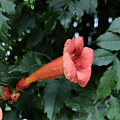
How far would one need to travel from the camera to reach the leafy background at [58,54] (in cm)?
138

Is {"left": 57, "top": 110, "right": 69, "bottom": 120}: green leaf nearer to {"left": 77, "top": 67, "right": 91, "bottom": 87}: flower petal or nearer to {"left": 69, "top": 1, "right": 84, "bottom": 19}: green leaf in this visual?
{"left": 77, "top": 67, "right": 91, "bottom": 87}: flower petal

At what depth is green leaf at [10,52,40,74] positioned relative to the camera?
1.30 metres

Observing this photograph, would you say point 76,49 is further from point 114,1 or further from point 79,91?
point 114,1

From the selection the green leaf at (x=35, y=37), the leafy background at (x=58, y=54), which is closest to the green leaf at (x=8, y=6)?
the leafy background at (x=58, y=54)

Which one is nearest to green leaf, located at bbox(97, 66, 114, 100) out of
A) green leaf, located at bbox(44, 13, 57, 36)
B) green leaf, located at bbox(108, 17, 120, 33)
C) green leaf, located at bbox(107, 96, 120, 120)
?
green leaf, located at bbox(107, 96, 120, 120)

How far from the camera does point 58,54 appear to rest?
1.86 m

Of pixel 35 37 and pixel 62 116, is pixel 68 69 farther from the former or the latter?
pixel 35 37

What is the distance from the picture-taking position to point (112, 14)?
2.00 metres

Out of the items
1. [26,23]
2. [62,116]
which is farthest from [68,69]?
[26,23]

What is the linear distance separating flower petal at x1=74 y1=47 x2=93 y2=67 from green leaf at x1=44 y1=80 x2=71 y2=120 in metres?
0.28

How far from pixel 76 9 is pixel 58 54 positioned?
1.86 feet

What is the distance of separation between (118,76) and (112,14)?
87 cm

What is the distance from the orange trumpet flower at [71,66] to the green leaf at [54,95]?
23 centimetres

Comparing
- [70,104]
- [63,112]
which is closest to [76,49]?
[70,104]
